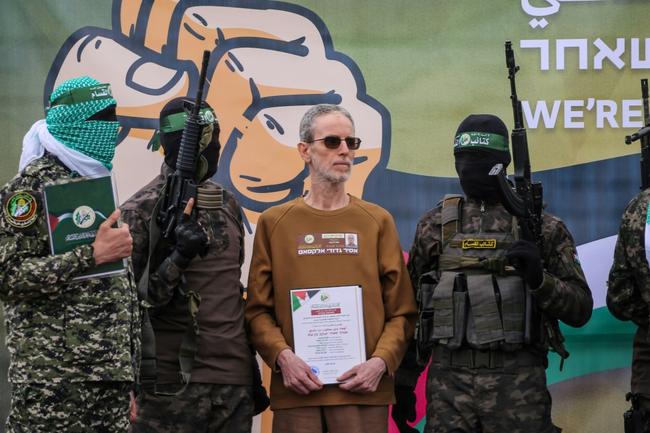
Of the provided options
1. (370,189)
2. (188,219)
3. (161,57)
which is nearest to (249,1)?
(161,57)

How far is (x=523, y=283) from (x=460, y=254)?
0.89 ft

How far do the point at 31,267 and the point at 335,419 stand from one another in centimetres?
133

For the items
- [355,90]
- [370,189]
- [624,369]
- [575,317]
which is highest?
[355,90]

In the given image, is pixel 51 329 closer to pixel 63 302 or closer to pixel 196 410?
pixel 63 302

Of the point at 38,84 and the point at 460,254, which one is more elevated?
the point at 38,84

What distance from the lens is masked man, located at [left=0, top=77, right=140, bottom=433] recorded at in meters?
3.36

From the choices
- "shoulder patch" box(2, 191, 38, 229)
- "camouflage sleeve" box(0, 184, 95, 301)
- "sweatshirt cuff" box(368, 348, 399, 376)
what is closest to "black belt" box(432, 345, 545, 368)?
"sweatshirt cuff" box(368, 348, 399, 376)

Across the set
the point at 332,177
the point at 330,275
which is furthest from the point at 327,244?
the point at 332,177

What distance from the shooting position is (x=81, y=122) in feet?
11.6

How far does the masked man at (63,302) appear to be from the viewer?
336 centimetres

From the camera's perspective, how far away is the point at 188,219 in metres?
3.92

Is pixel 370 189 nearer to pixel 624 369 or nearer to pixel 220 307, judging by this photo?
pixel 220 307

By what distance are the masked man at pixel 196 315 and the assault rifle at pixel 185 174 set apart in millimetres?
40

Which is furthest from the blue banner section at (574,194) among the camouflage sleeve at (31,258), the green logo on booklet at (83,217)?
the camouflage sleeve at (31,258)
